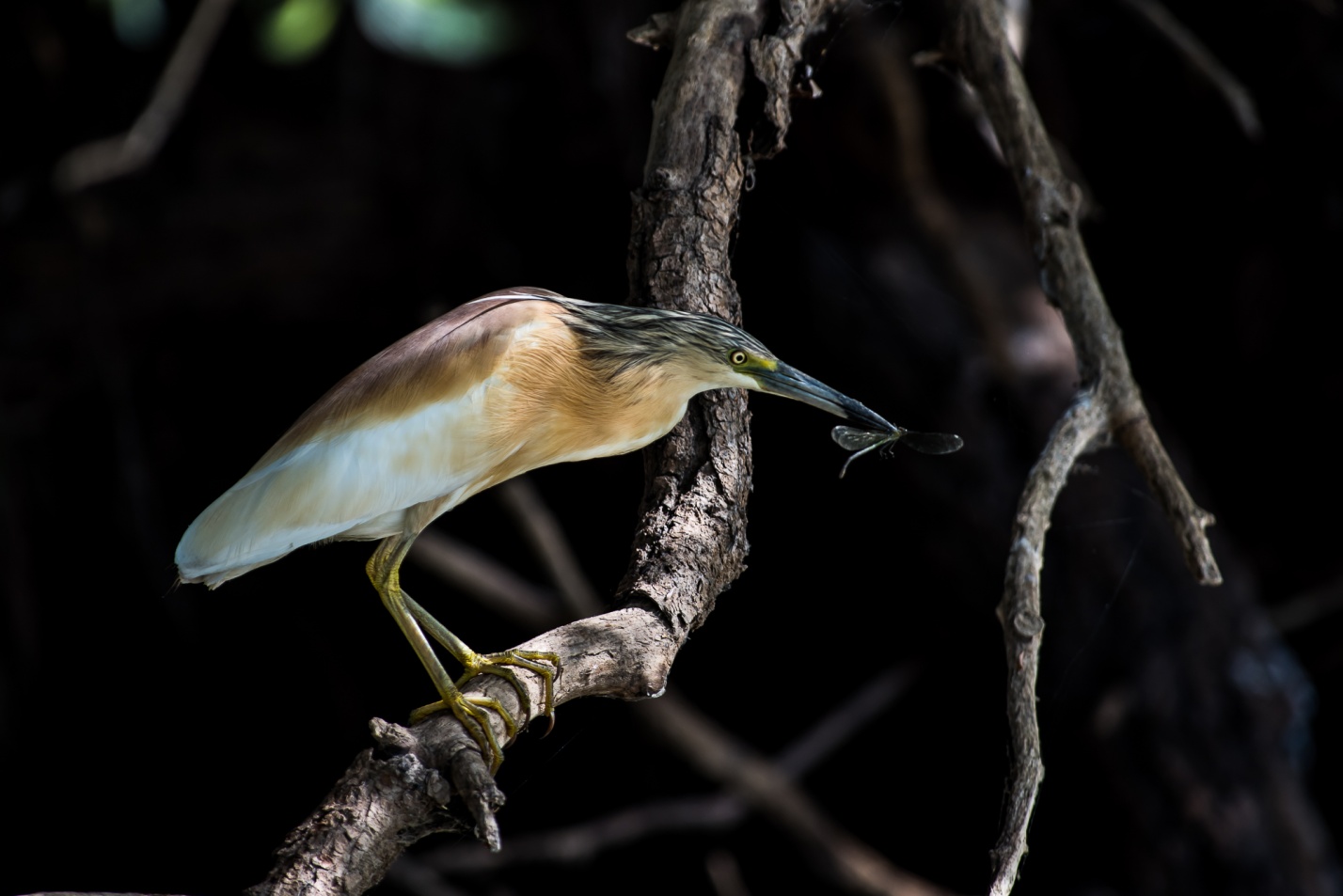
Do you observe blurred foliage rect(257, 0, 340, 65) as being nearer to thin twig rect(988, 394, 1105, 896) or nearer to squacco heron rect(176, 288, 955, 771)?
squacco heron rect(176, 288, 955, 771)

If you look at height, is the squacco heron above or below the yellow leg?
above

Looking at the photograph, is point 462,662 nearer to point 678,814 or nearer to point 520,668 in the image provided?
point 520,668

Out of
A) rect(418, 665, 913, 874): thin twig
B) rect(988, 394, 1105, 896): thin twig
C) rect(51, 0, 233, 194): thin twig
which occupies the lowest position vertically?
rect(418, 665, 913, 874): thin twig

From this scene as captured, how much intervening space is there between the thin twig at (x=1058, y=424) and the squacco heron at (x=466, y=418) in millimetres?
181

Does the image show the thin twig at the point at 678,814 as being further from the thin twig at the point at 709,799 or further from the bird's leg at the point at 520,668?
the bird's leg at the point at 520,668

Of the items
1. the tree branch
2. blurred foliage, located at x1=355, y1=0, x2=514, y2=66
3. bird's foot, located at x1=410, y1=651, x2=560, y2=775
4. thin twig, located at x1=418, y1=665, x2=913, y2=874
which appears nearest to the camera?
the tree branch

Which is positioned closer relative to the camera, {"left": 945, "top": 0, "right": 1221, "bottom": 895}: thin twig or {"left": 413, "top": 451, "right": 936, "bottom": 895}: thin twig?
{"left": 945, "top": 0, "right": 1221, "bottom": 895}: thin twig

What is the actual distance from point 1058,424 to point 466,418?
1.86 feet

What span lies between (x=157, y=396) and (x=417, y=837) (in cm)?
194

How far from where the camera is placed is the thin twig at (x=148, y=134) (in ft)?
6.40

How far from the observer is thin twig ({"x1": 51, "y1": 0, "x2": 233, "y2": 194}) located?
6.40 feet

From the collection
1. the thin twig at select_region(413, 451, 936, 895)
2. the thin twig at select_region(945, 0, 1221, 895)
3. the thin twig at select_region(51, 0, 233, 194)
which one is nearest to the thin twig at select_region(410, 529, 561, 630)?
the thin twig at select_region(413, 451, 936, 895)

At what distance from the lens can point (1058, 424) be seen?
3.64 feet

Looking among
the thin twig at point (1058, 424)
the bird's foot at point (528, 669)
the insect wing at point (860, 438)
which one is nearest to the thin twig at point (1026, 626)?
the thin twig at point (1058, 424)
